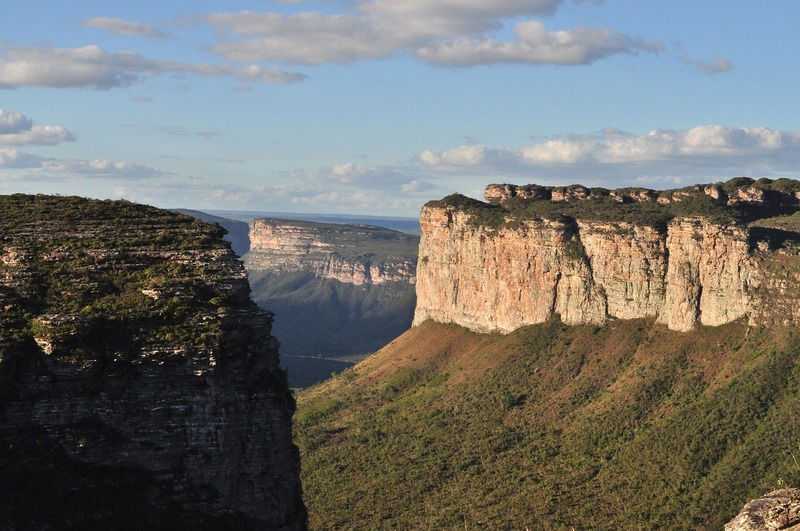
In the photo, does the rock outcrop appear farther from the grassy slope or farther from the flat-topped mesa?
the flat-topped mesa

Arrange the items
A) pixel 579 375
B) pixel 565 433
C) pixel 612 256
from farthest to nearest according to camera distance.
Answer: pixel 612 256, pixel 579 375, pixel 565 433

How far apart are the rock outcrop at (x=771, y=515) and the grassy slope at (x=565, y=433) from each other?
208 feet

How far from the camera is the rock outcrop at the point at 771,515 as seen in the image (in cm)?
2806

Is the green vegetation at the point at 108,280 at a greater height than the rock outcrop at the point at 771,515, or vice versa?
the green vegetation at the point at 108,280

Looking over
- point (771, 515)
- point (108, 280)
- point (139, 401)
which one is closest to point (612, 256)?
point (108, 280)

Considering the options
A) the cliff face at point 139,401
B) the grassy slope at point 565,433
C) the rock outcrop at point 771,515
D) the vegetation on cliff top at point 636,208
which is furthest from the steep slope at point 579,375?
the rock outcrop at point 771,515

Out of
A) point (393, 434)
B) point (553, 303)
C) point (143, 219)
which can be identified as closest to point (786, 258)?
point (553, 303)

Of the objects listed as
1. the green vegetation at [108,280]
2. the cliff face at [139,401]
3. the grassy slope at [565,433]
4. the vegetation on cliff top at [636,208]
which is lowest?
the grassy slope at [565,433]

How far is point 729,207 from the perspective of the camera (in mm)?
143750

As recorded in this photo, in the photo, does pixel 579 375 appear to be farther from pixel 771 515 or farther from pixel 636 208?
pixel 771 515

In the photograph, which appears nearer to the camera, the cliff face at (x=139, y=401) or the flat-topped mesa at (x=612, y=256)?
the cliff face at (x=139, y=401)

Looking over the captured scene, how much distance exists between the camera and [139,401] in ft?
143

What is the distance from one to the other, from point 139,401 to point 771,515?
82.2 feet

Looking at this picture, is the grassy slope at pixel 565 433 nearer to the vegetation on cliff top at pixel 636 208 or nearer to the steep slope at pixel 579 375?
the steep slope at pixel 579 375
